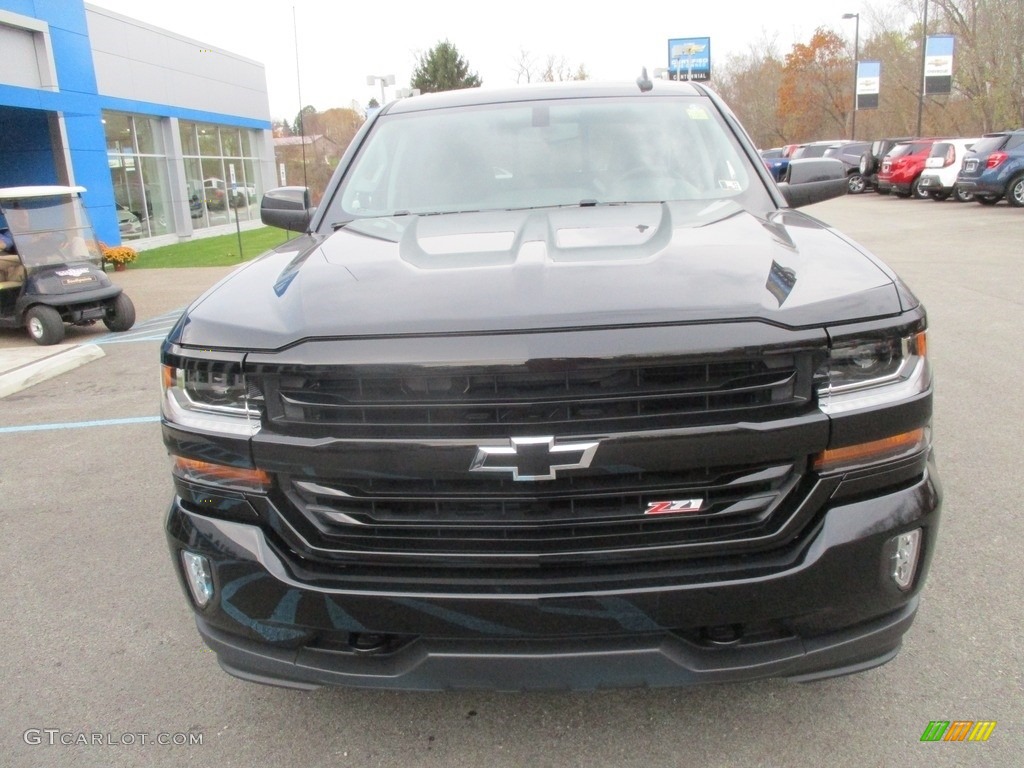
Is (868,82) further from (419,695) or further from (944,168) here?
(419,695)

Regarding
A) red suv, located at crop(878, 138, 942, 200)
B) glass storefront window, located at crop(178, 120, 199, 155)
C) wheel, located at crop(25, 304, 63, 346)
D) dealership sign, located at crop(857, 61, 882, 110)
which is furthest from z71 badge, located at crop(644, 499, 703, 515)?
dealership sign, located at crop(857, 61, 882, 110)

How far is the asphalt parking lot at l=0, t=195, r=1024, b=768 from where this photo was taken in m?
2.33

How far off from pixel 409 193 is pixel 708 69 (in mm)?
55871

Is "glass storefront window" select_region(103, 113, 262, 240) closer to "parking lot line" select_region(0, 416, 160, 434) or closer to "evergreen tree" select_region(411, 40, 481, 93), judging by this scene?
"parking lot line" select_region(0, 416, 160, 434)

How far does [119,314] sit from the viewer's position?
391 inches

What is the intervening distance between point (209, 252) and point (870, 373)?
21.3m

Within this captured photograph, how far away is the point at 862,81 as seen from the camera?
4181 cm

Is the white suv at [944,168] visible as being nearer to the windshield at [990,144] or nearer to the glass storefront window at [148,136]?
the windshield at [990,144]

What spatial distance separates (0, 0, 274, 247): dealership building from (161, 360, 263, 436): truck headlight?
15.4 m

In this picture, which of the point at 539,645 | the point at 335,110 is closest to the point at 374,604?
the point at 539,645

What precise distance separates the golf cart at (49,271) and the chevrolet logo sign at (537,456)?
893 centimetres

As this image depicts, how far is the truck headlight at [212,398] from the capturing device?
203 cm

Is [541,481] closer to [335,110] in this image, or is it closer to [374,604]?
[374,604]

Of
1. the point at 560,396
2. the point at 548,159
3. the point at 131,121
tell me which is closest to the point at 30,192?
the point at 548,159
